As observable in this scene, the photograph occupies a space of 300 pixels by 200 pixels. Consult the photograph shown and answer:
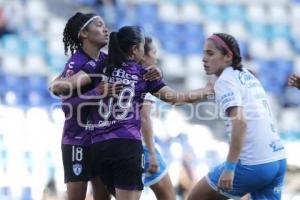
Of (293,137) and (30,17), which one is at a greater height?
(30,17)

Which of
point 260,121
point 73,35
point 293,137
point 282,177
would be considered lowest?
point 293,137

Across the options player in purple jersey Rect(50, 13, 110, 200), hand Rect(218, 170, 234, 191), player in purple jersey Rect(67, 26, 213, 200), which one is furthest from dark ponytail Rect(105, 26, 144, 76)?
hand Rect(218, 170, 234, 191)

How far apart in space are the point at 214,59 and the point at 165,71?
7364mm

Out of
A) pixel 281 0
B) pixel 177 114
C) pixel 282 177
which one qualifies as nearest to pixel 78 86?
pixel 282 177

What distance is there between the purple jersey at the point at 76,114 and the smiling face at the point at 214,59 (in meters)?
0.80

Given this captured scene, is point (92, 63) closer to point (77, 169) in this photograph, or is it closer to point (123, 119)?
point (123, 119)

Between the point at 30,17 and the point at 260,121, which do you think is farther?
the point at 30,17

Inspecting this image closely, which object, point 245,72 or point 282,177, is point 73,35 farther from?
point 282,177

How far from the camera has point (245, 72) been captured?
613 centimetres

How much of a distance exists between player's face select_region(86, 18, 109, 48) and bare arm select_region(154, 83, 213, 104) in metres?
0.69

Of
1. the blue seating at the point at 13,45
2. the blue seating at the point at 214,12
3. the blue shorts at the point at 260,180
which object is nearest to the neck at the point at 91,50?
the blue shorts at the point at 260,180

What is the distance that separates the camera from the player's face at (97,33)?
6.61 metres

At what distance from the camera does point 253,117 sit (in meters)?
6.04

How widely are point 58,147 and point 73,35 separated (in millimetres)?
4296
